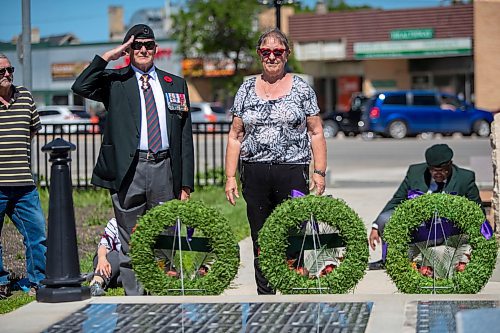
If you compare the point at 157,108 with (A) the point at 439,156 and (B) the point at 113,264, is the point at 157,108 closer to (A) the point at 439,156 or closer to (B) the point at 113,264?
Answer: (B) the point at 113,264

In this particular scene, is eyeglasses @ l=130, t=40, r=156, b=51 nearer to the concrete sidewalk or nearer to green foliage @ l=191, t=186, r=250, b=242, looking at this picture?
the concrete sidewalk

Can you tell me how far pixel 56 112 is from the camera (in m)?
44.3

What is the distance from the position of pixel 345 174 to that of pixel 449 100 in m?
18.1

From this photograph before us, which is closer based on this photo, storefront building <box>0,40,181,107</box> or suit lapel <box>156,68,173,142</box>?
suit lapel <box>156,68,173,142</box>

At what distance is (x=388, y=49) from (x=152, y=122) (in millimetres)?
41910

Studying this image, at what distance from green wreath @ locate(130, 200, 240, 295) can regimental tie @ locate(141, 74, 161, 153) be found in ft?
1.50

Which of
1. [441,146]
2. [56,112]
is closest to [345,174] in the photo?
[441,146]

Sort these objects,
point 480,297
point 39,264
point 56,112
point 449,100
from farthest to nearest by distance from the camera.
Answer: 1. point 56,112
2. point 449,100
3. point 39,264
4. point 480,297

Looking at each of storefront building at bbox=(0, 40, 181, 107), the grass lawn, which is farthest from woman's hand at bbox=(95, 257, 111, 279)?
storefront building at bbox=(0, 40, 181, 107)

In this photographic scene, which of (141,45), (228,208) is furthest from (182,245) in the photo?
(228,208)

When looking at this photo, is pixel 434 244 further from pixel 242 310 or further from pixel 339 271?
pixel 242 310

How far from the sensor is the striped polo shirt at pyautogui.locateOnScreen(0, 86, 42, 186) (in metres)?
7.46

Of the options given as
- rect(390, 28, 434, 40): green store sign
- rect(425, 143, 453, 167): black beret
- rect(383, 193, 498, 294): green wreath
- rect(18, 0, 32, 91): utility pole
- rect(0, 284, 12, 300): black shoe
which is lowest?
rect(0, 284, 12, 300): black shoe

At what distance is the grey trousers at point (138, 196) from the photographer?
6625mm
